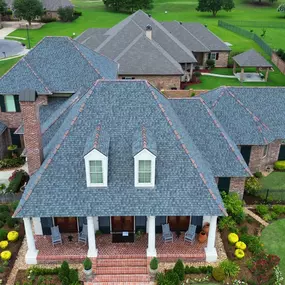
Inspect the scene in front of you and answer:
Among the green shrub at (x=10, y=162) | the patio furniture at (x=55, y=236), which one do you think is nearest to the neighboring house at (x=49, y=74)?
the green shrub at (x=10, y=162)

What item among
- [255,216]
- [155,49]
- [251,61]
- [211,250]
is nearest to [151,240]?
[211,250]

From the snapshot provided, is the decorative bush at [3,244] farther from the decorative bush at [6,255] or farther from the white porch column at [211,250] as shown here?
the white porch column at [211,250]

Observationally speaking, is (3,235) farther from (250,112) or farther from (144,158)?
(250,112)

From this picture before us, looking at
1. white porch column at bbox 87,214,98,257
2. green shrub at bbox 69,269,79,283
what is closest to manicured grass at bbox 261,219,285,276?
white porch column at bbox 87,214,98,257

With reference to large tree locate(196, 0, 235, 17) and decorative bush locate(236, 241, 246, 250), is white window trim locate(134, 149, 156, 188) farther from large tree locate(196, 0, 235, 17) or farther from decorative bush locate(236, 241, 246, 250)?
large tree locate(196, 0, 235, 17)

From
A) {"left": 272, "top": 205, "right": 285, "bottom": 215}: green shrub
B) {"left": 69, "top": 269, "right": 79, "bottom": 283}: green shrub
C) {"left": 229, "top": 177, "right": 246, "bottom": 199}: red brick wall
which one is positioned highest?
{"left": 229, "top": 177, "right": 246, "bottom": 199}: red brick wall

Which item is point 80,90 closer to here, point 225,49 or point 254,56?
point 254,56
